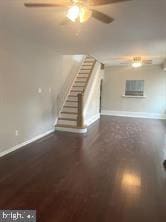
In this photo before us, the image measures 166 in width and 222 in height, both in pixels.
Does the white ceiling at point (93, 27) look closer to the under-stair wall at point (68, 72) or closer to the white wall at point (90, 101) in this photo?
the under-stair wall at point (68, 72)

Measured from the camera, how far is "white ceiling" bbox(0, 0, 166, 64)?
8.68ft

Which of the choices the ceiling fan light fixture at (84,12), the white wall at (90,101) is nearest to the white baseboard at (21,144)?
the white wall at (90,101)

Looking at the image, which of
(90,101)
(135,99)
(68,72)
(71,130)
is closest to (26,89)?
(71,130)

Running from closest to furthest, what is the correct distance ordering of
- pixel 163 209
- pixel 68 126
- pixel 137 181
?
pixel 163 209 → pixel 137 181 → pixel 68 126

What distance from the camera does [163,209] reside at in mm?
2291

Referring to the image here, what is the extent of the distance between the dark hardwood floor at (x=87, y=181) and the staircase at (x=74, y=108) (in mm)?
1087

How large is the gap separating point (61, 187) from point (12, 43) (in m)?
2.90

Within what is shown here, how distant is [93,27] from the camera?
347 cm

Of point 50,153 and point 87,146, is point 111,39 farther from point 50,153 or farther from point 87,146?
point 50,153

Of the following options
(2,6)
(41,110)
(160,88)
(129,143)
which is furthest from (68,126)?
(160,88)

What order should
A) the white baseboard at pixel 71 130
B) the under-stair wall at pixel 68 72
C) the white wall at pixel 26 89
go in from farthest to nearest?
1. the under-stair wall at pixel 68 72
2. the white baseboard at pixel 71 130
3. the white wall at pixel 26 89

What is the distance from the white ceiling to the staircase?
1.85 metres

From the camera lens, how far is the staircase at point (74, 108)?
19.4 feet

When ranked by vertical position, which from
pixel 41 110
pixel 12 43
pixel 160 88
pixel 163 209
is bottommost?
pixel 163 209
